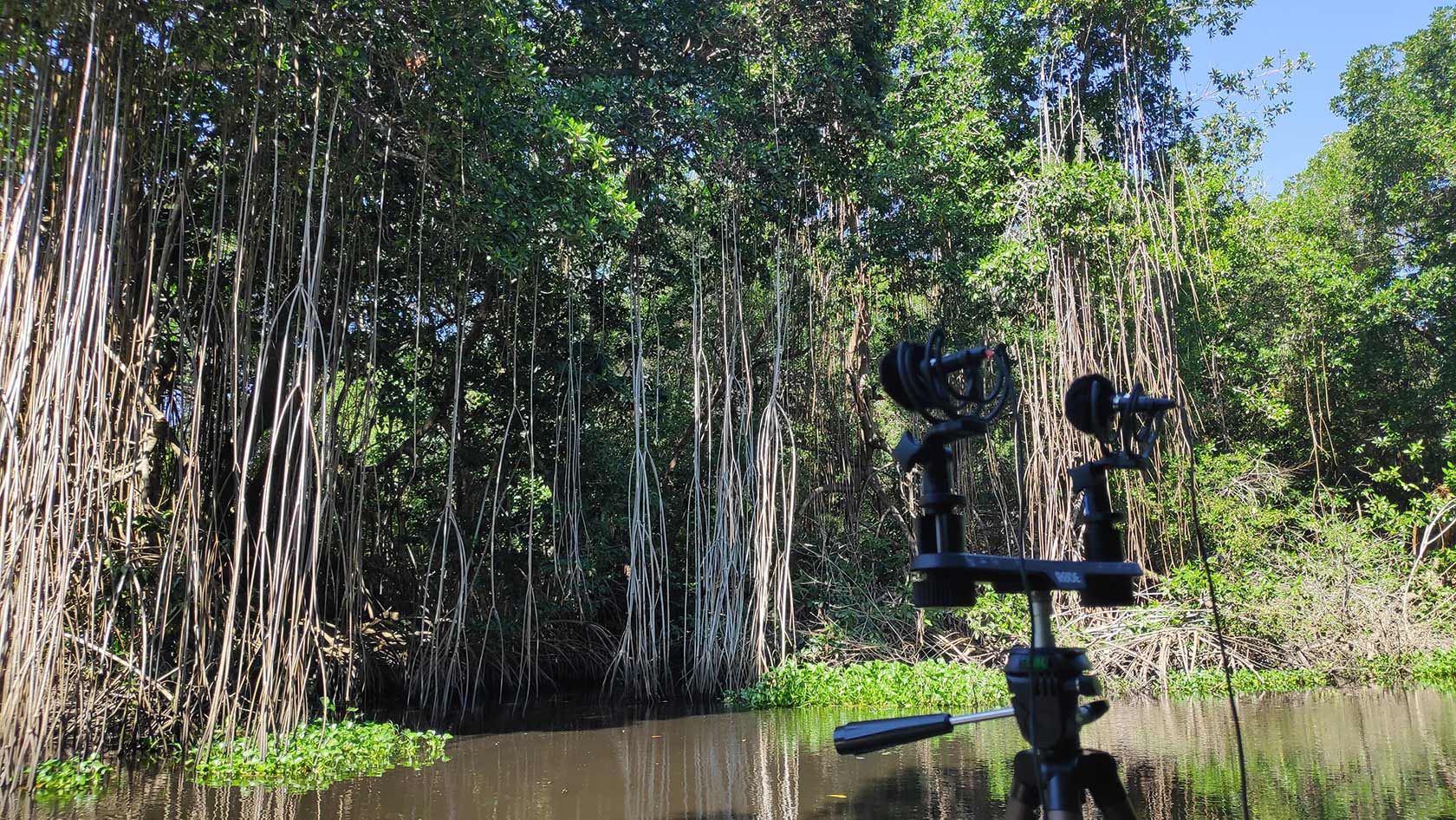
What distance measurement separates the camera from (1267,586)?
729 cm

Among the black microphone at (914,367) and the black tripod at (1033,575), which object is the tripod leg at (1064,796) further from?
the black microphone at (914,367)

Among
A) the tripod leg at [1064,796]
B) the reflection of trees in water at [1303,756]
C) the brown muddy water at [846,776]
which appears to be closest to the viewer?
the tripod leg at [1064,796]

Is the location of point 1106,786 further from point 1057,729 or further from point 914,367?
point 914,367

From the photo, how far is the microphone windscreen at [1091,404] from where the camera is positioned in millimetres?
1460

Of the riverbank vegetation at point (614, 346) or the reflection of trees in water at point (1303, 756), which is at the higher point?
the riverbank vegetation at point (614, 346)

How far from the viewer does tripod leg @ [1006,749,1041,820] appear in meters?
1.30

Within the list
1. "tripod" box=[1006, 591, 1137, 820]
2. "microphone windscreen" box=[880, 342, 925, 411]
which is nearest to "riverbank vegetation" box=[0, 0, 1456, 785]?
"microphone windscreen" box=[880, 342, 925, 411]

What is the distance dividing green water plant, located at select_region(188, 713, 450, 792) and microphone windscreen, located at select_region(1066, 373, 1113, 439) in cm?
406

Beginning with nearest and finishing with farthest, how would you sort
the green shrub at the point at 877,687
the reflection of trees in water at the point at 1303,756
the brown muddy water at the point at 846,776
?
the reflection of trees in water at the point at 1303,756 < the brown muddy water at the point at 846,776 < the green shrub at the point at 877,687

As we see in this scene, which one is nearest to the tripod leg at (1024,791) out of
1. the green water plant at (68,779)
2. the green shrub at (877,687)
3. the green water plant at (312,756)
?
the green water plant at (312,756)

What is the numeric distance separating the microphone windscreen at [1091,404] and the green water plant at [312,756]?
406 centimetres

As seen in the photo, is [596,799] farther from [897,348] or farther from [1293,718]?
[1293,718]

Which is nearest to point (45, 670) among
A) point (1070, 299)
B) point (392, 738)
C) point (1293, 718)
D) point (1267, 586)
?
point (392, 738)

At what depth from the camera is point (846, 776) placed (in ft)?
14.5
